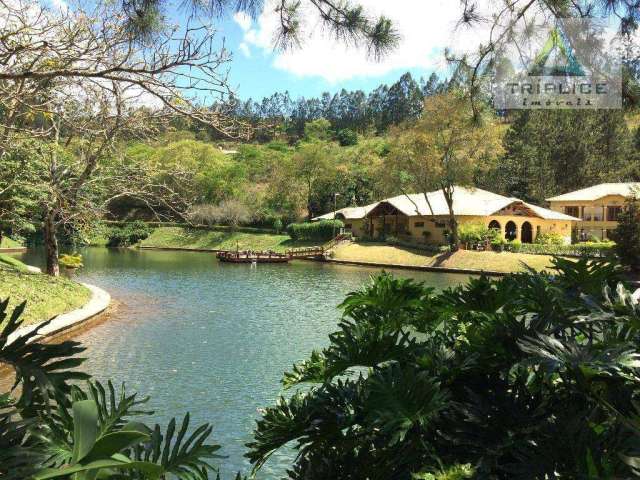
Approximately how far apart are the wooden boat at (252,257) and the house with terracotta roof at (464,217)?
327 inches

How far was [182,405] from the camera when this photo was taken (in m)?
7.17

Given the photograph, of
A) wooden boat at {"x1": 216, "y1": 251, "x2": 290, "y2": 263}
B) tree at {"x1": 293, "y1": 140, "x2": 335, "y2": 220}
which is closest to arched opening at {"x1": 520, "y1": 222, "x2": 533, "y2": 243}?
wooden boat at {"x1": 216, "y1": 251, "x2": 290, "y2": 263}

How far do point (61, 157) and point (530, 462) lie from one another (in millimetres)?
17086

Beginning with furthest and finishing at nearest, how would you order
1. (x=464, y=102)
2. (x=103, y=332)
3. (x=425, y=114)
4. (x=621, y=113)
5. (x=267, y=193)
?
1. (x=267, y=193)
2. (x=425, y=114)
3. (x=103, y=332)
4. (x=464, y=102)
5. (x=621, y=113)

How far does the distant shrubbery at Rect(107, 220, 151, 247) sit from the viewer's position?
43.7 metres

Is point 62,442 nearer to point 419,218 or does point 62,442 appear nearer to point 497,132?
point 497,132

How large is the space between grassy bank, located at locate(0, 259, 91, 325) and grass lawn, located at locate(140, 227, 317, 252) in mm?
27885

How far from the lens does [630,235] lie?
68.2ft

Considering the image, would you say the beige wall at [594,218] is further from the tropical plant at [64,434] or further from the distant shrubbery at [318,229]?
the tropical plant at [64,434]

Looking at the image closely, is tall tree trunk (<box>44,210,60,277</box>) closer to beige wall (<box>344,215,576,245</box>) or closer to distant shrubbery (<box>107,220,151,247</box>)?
beige wall (<box>344,215,576,245</box>)

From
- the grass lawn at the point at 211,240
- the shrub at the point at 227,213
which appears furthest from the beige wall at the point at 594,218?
the shrub at the point at 227,213

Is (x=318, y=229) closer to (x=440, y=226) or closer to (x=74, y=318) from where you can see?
(x=440, y=226)

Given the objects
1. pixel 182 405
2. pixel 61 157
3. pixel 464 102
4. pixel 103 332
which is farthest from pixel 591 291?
pixel 61 157

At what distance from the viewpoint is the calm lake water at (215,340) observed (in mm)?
7051
